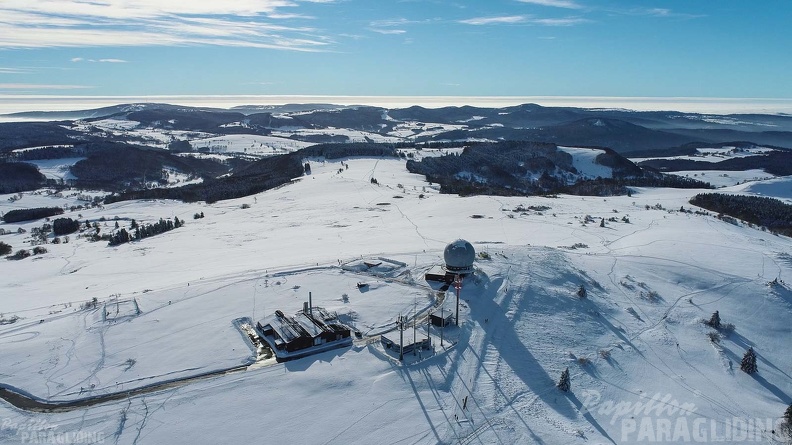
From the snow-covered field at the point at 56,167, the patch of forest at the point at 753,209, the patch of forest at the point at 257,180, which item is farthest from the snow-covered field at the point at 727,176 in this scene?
the snow-covered field at the point at 56,167

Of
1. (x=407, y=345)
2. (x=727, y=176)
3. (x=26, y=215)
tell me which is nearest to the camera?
(x=407, y=345)

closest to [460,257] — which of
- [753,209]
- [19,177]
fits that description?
[753,209]

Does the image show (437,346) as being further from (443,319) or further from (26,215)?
(26,215)

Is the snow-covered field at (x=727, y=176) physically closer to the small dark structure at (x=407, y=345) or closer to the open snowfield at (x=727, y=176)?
the open snowfield at (x=727, y=176)

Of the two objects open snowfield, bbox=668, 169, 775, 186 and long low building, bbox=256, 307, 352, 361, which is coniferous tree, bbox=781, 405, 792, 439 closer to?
long low building, bbox=256, 307, 352, 361

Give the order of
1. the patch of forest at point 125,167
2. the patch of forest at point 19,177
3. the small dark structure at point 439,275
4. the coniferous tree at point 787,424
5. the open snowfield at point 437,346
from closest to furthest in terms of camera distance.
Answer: the open snowfield at point 437,346 < the coniferous tree at point 787,424 < the small dark structure at point 439,275 < the patch of forest at point 19,177 < the patch of forest at point 125,167

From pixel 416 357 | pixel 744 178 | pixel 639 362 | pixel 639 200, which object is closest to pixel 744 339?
pixel 639 362
